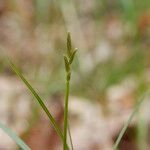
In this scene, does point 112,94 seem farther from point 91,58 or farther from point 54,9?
point 54,9

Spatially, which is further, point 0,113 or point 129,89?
point 129,89

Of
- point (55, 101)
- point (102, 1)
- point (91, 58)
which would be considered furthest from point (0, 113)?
point (102, 1)

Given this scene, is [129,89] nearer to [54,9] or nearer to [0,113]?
[0,113]

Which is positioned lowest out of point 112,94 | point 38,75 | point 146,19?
point 112,94

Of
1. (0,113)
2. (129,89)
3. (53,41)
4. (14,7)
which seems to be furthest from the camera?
(14,7)

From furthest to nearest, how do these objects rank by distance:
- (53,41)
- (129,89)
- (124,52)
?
(53,41) → (124,52) → (129,89)

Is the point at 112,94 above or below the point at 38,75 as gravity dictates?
below
